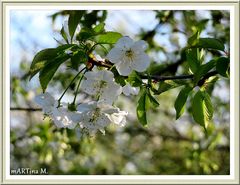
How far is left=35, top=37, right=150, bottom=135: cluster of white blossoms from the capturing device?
1.32 metres

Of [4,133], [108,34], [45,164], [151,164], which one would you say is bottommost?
[151,164]

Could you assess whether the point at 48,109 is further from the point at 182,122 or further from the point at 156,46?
the point at 182,122

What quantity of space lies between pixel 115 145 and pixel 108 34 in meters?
4.83

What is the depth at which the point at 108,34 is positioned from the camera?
53.4 inches

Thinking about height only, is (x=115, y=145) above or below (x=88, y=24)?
below

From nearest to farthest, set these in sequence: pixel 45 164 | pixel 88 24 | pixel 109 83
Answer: pixel 109 83
pixel 88 24
pixel 45 164

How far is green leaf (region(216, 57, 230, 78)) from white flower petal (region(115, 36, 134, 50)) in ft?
0.84

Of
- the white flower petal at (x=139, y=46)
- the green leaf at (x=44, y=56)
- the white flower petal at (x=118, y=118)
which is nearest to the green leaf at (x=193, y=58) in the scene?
the white flower petal at (x=139, y=46)

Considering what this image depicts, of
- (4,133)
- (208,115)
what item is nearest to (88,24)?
(4,133)

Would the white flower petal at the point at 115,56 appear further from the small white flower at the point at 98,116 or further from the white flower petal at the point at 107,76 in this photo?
the small white flower at the point at 98,116

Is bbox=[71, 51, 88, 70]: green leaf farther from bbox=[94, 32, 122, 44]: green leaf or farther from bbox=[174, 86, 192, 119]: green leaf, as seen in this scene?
bbox=[174, 86, 192, 119]: green leaf

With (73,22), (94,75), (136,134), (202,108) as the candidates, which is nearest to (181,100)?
(202,108)

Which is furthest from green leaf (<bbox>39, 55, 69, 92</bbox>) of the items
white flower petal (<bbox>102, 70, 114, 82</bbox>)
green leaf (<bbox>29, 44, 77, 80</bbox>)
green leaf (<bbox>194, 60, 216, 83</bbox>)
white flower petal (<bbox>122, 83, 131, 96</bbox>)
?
green leaf (<bbox>194, 60, 216, 83</bbox>)

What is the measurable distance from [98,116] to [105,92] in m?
0.08
